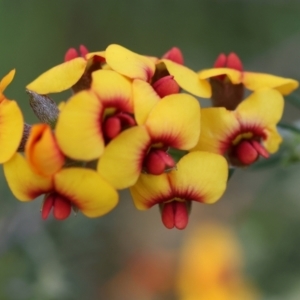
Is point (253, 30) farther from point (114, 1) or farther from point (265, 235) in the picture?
point (265, 235)

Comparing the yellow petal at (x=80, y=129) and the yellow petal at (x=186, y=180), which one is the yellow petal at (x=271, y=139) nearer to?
the yellow petal at (x=186, y=180)

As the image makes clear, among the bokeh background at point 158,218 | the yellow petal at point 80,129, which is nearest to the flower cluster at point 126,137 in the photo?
the yellow petal at point 80,129

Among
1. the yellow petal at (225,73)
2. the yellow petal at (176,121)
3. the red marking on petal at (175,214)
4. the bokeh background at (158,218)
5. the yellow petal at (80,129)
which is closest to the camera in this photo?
the yellow petal at (80,129)

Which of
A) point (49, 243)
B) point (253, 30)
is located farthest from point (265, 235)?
point (253, 30)

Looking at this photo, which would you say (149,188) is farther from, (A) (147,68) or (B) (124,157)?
(A) (147,68)

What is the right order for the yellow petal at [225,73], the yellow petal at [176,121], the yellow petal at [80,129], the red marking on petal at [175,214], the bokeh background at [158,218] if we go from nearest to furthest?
the yellow petal at [80,129] → the yellow petal at [176,121] → the red marking on petal at [175,214] → the yellow petal at [225,73] → the bokeh background at [158,218]

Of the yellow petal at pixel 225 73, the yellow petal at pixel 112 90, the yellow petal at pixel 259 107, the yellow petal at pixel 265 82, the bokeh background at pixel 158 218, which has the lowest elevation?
the bokeh background at pixel 158 218

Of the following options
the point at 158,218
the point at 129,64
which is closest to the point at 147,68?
the point at 129,64
